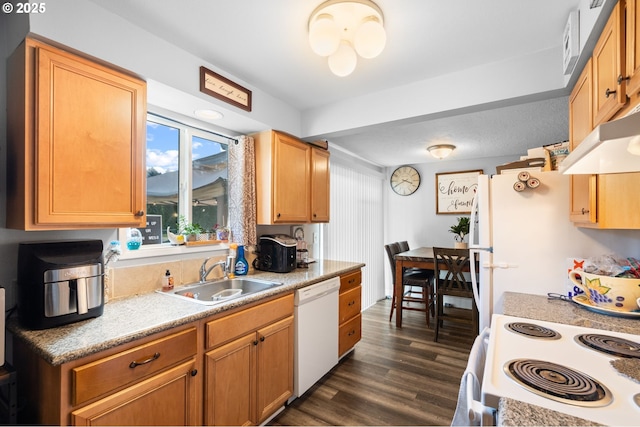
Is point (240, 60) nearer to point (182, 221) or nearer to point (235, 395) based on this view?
point (182, 221)

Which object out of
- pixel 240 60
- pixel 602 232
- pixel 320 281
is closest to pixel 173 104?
pixel 240 60

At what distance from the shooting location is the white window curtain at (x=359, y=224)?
12.6 ft

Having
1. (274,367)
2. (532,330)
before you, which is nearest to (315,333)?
(274,367)

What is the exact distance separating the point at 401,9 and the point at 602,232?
1.69 m

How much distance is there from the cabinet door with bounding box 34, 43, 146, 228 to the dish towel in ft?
5.33

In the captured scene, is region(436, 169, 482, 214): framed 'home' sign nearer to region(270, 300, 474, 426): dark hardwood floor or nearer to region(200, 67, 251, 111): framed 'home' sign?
region(270, 300, 474, 426): dark hardwood floor

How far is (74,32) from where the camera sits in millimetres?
1310

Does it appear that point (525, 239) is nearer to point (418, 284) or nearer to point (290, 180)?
point (290, 180)

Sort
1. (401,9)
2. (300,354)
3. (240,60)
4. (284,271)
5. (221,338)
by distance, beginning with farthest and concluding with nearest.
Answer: (284,271)
(300,354)
(240,60)
(221,338)
(401,9)

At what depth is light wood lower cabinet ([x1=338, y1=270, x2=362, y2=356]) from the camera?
8.61 feet

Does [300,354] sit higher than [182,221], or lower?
lower

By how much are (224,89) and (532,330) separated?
2.17 meters

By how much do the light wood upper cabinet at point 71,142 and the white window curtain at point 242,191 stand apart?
0.88 m

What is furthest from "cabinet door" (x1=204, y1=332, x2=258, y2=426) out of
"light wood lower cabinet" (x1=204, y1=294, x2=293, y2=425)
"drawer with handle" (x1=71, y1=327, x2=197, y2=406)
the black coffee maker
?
the black coffee maker
